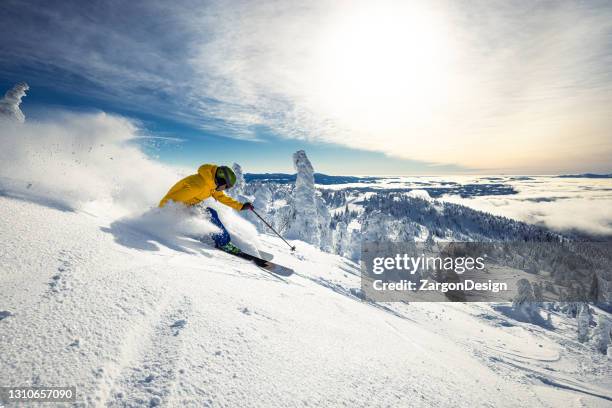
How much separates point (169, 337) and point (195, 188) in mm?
5167

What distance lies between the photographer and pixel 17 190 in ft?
15.9

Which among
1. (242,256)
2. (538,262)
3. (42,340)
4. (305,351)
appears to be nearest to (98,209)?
Result: (242,256)

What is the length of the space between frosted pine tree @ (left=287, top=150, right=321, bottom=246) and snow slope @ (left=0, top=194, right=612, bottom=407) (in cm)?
4288

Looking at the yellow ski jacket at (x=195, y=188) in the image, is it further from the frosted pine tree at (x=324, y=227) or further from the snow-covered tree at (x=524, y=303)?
the snow-covered tree at (x=524, y=303)

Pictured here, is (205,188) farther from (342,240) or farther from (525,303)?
(342,240)

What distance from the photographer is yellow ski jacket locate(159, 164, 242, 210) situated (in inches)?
281

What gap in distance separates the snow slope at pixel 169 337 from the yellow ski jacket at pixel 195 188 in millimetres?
2266

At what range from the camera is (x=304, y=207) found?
5453 centimetres

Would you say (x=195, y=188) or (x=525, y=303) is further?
(x=525, y=303)

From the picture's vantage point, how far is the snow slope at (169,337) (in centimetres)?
198

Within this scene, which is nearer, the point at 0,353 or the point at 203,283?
the point at 0,353

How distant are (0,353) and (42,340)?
215mm

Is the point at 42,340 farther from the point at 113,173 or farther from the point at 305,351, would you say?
the point at 113,173

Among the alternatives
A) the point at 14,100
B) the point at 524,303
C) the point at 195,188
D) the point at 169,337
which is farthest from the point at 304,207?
the point at 169,337
